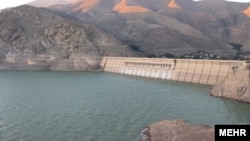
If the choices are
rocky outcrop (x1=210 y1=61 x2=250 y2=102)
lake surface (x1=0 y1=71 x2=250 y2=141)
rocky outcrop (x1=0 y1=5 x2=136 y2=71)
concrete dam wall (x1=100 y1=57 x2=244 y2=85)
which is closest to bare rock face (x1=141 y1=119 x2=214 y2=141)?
lake surface (x1=0 y1=71 x2=250 y2=141)

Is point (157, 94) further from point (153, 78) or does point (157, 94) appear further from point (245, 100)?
point (153, 78)

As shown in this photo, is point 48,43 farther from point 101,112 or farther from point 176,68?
point 101,112

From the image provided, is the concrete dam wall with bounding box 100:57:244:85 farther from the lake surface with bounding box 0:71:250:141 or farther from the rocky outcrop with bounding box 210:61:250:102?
the lake surface with bounding box 0:71:250:141

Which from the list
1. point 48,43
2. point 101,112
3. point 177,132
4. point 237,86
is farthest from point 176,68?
point 48,43

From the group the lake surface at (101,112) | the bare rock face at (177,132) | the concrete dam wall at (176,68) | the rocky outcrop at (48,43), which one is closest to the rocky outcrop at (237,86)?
the lake surface at (101,112)

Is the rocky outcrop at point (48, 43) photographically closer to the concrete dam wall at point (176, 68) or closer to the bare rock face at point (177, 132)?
the concrete dam wall at point (176, 68)

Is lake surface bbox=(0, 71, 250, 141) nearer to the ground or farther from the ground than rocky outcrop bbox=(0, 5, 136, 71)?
farther from the ground
